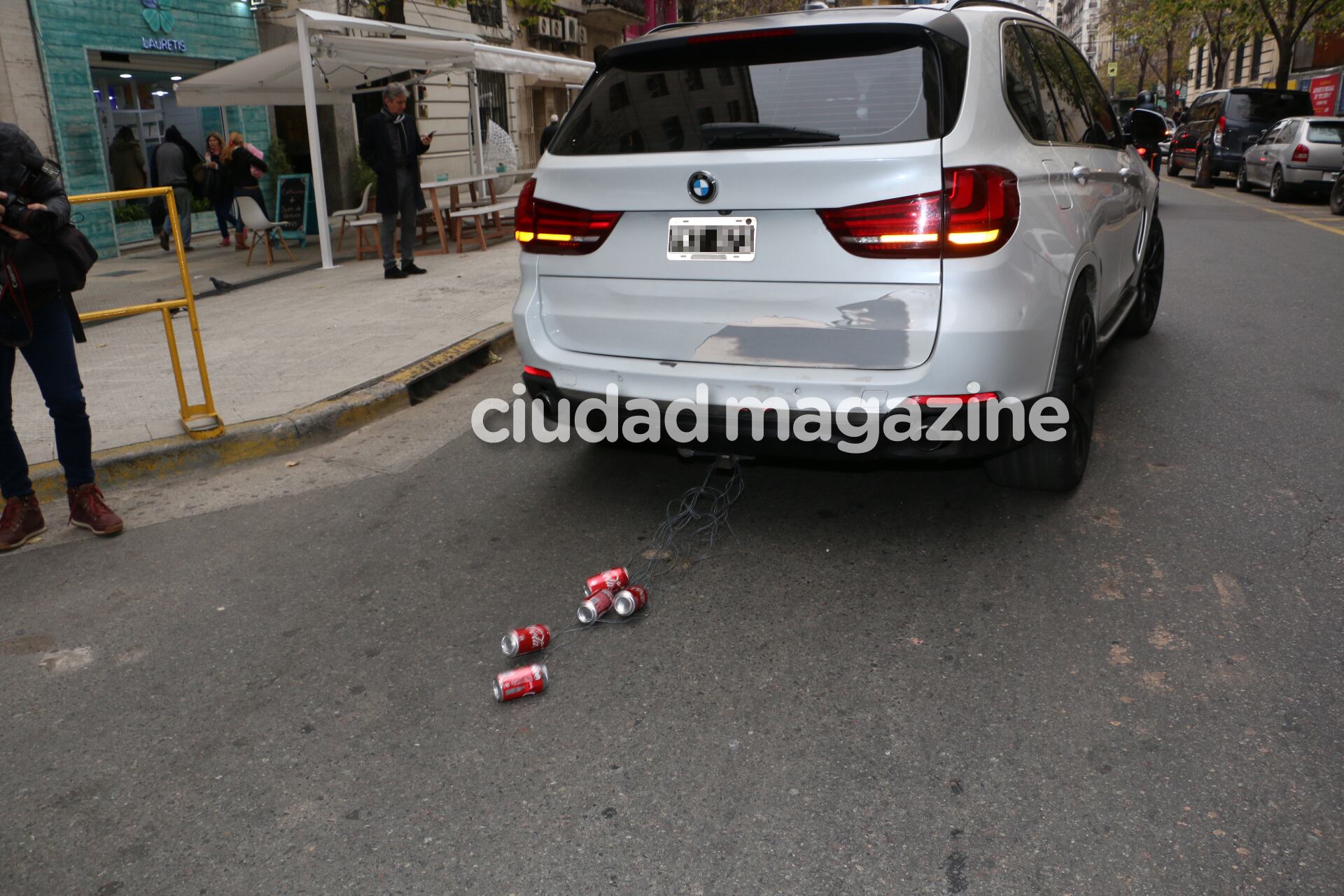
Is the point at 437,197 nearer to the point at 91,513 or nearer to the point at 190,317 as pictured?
the point at 190,317

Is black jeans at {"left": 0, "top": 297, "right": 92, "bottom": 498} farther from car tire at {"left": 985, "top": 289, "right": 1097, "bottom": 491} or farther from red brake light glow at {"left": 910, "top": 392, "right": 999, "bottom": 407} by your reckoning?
car tire at {"left": 985, "top": 289, "right": 1097, "bottom": 491}

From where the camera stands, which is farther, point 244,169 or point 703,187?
point 244,169

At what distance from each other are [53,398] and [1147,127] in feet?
18.2

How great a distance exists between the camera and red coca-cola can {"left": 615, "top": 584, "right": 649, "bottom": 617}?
3467mm

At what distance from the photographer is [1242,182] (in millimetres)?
21344

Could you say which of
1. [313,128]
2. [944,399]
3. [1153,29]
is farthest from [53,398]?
[1153,29]

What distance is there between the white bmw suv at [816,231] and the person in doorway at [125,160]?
46.0ft

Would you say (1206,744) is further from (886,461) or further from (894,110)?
(894,110)

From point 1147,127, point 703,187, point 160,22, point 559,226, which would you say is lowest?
point 559,226

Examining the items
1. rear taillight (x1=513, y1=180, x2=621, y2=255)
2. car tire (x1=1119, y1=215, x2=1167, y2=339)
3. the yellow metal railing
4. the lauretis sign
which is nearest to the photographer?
the yellow metal railing

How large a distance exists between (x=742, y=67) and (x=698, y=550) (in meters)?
1.76

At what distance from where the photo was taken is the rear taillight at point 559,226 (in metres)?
3.85

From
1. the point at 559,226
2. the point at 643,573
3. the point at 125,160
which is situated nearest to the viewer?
the point at 643,573

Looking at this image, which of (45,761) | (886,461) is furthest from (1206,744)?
(45,761)
